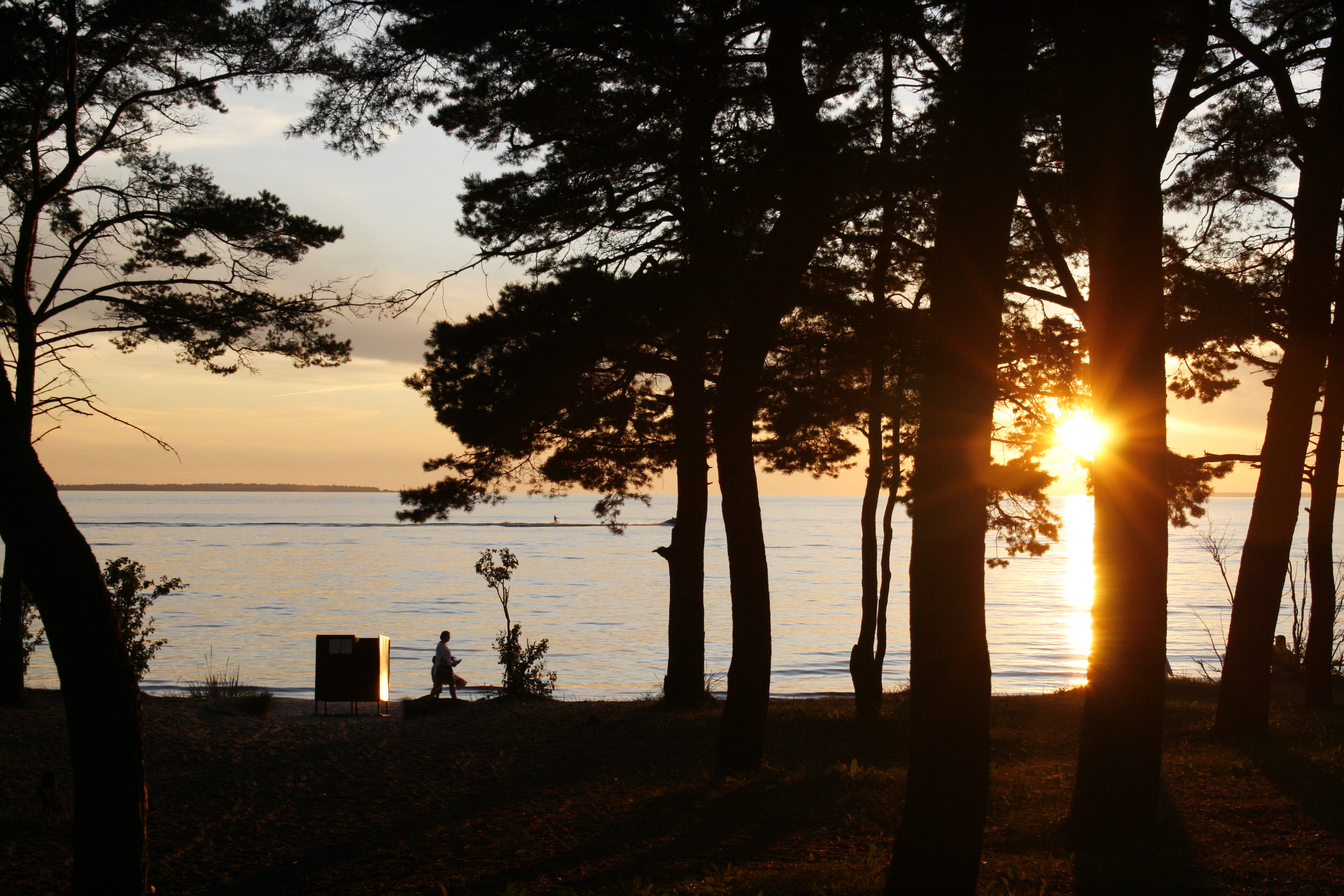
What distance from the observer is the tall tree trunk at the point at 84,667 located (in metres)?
4.30

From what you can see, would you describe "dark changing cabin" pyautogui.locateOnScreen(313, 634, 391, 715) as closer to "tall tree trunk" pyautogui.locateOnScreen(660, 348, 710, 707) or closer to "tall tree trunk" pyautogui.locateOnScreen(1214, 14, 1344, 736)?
"tall tree trunk" pyautogui.locateOnScreen(660, 348, 710, 707)

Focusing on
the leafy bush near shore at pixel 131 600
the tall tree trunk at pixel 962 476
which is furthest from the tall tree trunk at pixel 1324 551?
the leafy bush near shore at pixel 131 600

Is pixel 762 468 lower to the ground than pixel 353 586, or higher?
higher

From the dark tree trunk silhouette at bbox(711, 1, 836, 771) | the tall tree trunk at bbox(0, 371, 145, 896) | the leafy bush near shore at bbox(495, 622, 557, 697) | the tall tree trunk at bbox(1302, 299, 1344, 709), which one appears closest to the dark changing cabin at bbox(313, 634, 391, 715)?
the leafy bush near shore at bbox(495, 622, 557, 697)

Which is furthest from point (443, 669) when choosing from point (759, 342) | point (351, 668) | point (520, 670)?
point (759, 342)

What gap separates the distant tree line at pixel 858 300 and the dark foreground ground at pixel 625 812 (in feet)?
2.13

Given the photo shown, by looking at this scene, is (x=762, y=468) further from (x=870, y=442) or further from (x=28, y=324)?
(x=28, y=324)

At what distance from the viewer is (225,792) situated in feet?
27.3

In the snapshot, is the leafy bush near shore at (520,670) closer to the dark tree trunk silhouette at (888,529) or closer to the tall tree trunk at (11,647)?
the dark tree trunk silhouette at (888,529)

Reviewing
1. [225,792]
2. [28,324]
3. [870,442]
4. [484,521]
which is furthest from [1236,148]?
[484,521]

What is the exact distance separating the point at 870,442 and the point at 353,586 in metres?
42.2

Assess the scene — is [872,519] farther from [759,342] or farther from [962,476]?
[962,476]

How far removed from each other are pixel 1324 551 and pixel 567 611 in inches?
1238

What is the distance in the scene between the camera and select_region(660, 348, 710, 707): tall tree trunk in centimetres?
1404
